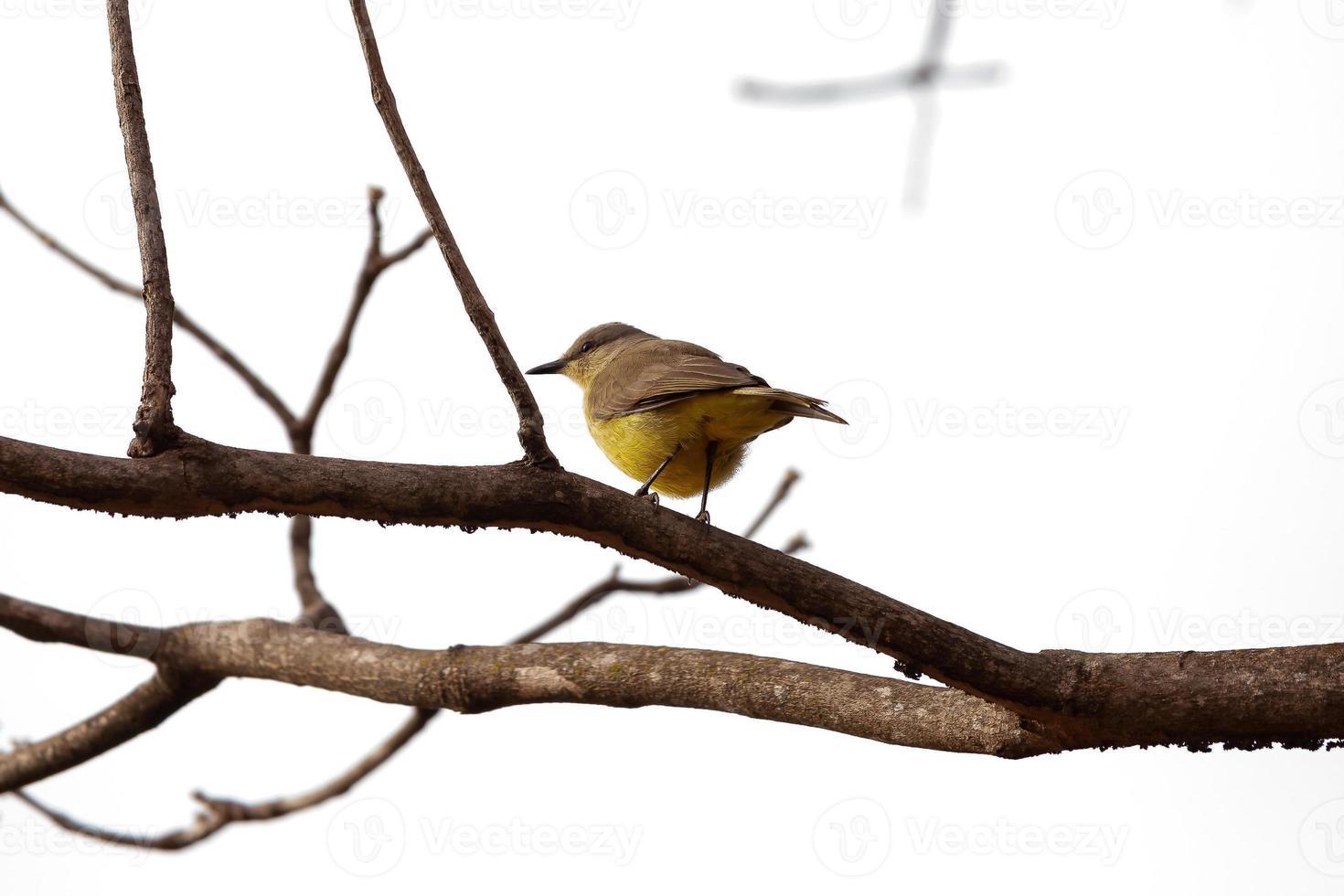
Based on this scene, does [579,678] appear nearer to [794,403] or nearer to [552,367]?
[794,403]

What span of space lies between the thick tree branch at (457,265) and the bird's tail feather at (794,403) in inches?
55.7

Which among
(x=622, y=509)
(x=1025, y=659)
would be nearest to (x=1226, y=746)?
(x=1025, y=659)

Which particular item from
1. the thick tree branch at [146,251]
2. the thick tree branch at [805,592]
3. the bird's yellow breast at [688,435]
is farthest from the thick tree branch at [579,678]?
the thick tree branch at [146,251]

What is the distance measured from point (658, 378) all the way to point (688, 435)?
10.6 inches

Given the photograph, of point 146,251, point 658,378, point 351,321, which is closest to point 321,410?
point 351,321

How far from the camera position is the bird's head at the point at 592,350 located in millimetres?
6027

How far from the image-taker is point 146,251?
109 inches

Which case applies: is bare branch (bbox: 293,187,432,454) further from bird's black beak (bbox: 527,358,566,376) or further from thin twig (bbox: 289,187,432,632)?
bird's black beak (bbox: 527,358,566,376)

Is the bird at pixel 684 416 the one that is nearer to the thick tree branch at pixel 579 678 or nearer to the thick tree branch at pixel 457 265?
the thick tree branch at pixel 579 678

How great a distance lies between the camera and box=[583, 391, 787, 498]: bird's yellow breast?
14.5ft

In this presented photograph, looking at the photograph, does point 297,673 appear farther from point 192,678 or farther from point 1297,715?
point 1297,715

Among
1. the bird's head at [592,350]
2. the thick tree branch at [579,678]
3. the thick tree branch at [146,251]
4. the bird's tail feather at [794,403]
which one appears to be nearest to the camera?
the thick tree branch at [146,251]

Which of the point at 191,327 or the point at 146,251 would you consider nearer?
the point at 146,251

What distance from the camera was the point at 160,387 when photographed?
8.55 ft
